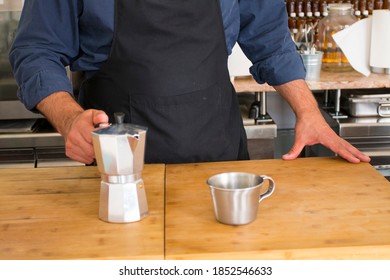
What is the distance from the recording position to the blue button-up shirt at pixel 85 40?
5.03 ft

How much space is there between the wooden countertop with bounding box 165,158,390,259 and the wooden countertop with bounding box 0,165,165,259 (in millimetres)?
38

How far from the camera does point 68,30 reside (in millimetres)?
1666

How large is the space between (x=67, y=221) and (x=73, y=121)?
8.6 inches

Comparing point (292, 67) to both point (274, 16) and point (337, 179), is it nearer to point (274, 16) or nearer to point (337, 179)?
point (274, 16)

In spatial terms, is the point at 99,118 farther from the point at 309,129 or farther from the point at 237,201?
the point at 309,129

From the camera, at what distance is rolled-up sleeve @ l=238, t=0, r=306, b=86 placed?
74.2 inches

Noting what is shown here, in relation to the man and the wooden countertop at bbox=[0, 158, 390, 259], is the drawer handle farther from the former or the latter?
the wooden countertop at bbox=[0, 158, 390, 259]

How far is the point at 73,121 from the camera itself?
51.9 inches

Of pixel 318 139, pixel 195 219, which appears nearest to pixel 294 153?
pixel 318 139

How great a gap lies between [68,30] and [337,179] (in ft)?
2.61

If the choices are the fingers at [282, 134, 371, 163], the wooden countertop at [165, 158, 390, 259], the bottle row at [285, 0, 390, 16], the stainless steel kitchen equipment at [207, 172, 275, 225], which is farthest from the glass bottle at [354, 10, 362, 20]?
the stainless steel kitchen equipment at [207, 172, 275, 225]

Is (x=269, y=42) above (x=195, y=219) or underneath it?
above

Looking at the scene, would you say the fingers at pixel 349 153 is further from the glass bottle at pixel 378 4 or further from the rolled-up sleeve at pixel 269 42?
the glass bottle at pixel 378 4
